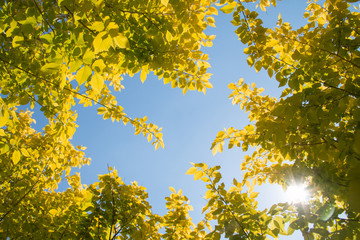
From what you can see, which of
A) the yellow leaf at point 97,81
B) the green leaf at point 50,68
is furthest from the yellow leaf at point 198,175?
the green leaf at point 50,68

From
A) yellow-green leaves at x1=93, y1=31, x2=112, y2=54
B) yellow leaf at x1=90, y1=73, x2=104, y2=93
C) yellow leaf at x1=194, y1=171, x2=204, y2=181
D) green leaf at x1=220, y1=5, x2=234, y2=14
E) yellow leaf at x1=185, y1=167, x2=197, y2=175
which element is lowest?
yellow leaf at x1=194, y1=171, x2=204, y2=181

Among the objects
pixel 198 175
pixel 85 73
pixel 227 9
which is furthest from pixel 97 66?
pixel 198 175

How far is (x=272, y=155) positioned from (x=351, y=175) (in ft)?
7.84

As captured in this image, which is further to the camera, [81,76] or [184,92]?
[184,92]

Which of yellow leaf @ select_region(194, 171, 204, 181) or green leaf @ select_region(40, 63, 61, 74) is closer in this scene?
green leaf @ select_region(40, 63, 61, 74)

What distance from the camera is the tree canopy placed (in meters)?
1.46

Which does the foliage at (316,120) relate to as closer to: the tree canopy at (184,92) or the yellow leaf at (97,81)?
the tree canopy at (184,92)

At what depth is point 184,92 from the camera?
95.1 inches

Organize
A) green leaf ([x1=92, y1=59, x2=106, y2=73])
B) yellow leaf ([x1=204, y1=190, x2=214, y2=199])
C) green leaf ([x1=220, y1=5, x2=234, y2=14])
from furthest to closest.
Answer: yellow leaf ([x1=204, y1=190, x2=214, y2=199])
green leaf ([x1=220, y1=5, x2=234, y2=14])
green leaf ([x1=92, y1=59, x2=106, y2=73])

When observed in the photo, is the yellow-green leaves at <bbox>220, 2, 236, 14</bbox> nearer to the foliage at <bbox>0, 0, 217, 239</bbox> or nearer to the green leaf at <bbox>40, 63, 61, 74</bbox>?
the foliage at <bbox>0, 0, 217, 239</bbox>

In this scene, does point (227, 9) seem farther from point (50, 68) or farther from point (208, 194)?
point (208, 194)

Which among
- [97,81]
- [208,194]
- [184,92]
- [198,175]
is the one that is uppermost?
[184,92]

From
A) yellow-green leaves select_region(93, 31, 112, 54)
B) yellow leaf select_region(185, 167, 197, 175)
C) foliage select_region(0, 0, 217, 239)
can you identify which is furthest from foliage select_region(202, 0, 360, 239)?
yellow-green leaves select_region(93, 31, 112, 54)

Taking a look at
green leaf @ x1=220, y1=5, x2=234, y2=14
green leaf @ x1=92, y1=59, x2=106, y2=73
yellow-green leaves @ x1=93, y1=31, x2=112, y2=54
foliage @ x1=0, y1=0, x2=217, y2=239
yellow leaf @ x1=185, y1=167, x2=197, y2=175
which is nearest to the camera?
yellow-green leaves @ x1=93, y1=31, x2=112, y2=54
